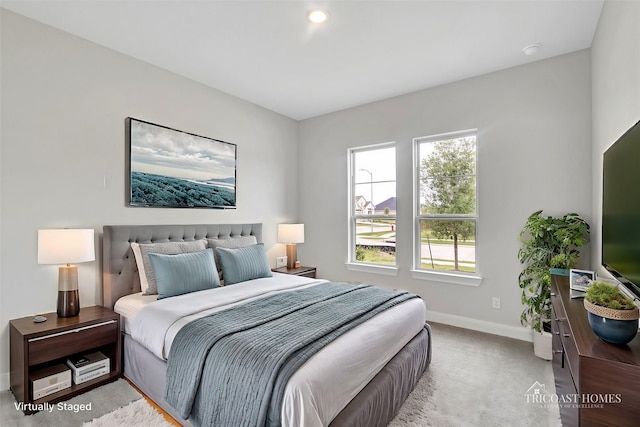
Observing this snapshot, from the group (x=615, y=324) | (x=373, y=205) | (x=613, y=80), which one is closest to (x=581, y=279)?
(x=615, y=324)

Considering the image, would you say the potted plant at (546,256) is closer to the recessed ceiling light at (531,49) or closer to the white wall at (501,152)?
the white wall at (501,152)

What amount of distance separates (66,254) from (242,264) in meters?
1.42

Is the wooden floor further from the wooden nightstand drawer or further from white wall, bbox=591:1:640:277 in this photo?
white wall, bbox=591:1:640:277

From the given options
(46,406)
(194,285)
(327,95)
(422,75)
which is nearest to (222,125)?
(327,95)

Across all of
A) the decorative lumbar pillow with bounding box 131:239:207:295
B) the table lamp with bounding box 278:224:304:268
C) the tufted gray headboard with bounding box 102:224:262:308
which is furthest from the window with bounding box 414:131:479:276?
the tufted gray headboard with bounding box 102:224:262:308

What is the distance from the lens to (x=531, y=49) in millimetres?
2885

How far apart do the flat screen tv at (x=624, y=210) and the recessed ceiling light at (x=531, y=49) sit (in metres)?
1.46

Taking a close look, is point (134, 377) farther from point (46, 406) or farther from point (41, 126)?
point (41, 126)

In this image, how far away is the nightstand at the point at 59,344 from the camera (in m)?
2.08

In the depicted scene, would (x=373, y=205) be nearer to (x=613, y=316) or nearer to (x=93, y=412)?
(x=613, y=316)

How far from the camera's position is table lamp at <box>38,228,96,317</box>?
7.34 ft

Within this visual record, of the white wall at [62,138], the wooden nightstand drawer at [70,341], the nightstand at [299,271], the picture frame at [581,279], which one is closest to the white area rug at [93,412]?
the wooden nightstand drawer at [70,341]

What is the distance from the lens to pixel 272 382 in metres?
1.41

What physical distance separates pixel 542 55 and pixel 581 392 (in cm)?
308
